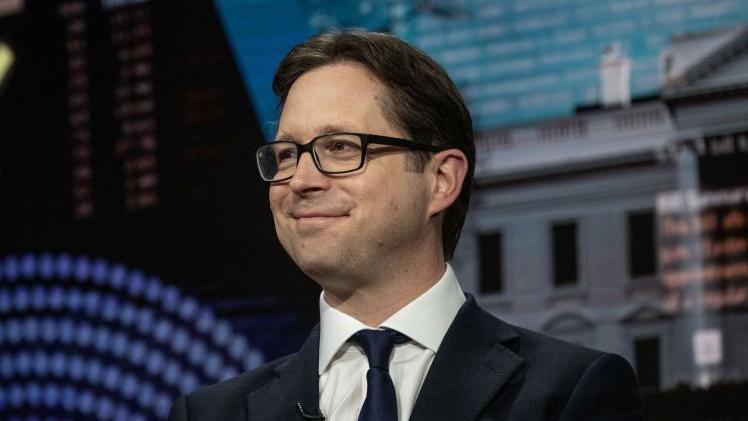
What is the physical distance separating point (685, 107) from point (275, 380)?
5.89 ft

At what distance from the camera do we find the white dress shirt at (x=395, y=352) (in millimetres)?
1347

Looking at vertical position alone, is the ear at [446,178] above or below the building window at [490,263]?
above

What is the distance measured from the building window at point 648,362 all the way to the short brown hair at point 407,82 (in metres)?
1.47

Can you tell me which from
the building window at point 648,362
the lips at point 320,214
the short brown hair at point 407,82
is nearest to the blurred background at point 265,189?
the building window at point 648,362

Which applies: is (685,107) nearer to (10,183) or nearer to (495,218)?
(495,218)

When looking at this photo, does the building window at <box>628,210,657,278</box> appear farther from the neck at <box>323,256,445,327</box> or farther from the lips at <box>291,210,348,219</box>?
the lips at <box>291,210,348,219</box>

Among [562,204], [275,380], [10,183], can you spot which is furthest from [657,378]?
[10,183]

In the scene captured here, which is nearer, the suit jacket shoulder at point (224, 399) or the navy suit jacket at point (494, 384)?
the navy suit jacket at point (494, 384)

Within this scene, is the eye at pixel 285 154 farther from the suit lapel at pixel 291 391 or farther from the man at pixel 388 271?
the suit lapel at pixel 291 391

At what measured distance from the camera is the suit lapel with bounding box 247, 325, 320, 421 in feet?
4.50

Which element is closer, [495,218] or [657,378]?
[657,378]

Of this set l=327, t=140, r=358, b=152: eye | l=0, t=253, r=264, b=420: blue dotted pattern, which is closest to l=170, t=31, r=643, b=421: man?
l=327, t=140, r=358, b=152: eye

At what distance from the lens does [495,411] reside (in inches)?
50.5

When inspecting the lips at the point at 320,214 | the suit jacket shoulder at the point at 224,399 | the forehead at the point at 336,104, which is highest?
the forehead at the point at 336,104
